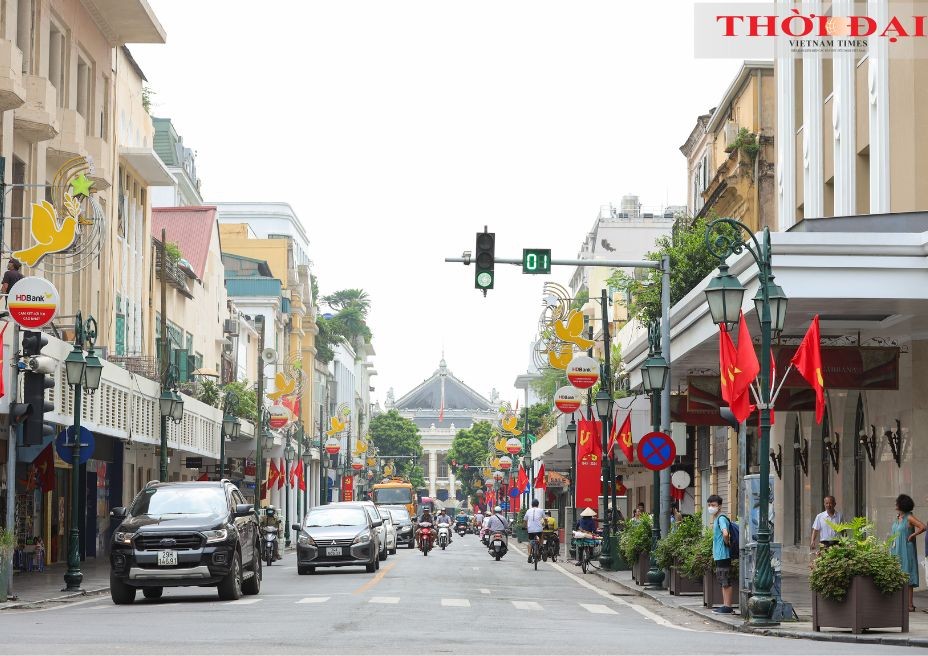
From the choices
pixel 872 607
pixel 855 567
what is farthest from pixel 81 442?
pixel 872 607

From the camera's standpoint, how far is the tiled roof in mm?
66312

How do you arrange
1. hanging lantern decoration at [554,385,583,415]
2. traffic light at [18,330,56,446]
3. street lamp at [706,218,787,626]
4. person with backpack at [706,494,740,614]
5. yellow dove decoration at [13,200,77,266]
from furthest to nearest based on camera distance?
hanging lantern decoration at [554,385,583,415] < yellow dove decoration at [13,200,77,266] < traffic light at [18,330,56,446] < person with backpack at [706,494,740,614] < street lamp at [706,218,787,626]

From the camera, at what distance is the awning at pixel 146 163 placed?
163ft

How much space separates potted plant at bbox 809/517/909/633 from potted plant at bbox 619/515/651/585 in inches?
521

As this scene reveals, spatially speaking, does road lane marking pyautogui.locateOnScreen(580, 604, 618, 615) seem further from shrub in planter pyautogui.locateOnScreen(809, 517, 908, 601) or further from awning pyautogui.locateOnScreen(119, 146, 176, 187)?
awning pyautogui.locateOnScreen(119, 146, 176, 187)

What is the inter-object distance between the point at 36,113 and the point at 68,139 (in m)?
3.82

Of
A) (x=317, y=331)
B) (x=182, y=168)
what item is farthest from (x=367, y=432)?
(x=182, y=168)

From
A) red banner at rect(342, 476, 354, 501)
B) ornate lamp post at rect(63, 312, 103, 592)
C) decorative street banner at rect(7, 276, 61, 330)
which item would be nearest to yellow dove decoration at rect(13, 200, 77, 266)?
ornate lamp post at rect(63, 312, 103, 592)

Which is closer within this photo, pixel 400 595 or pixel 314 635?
pixel 314 635

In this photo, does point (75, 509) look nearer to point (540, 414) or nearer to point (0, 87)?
point (0, 87)

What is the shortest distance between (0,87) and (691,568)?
17004 mm

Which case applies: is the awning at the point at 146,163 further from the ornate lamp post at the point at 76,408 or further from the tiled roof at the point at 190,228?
the ornate lamp post at the point at 76,408

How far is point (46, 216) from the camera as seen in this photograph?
99.6 feet

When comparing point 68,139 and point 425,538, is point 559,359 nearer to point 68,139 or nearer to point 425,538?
point 425,538
